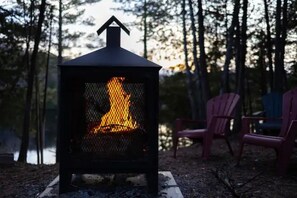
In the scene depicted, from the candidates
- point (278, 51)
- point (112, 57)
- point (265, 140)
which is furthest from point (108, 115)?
point (278, 51)

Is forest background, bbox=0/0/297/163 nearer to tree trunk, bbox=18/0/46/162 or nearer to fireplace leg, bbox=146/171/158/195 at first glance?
tree trunk, bbox=18/0/46/162

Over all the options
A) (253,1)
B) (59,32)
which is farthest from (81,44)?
(253,1)

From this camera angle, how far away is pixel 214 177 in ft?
11.8

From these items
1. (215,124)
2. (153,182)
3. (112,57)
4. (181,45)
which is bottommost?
(153,182)

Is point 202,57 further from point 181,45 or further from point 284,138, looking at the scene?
point 181,45

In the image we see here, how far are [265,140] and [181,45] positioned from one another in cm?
837

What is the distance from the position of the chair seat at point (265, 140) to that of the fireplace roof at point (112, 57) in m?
1.57

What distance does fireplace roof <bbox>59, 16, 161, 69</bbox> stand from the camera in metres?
2.72

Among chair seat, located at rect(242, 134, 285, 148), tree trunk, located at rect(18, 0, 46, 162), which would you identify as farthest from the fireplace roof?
tree trunk, located at rect(18, 0, 46, 162)

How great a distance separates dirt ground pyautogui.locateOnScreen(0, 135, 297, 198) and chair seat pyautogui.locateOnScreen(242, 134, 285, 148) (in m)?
0.30

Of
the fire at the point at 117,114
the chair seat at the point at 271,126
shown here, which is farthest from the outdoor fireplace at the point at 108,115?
the chair seat at the point at 271,126

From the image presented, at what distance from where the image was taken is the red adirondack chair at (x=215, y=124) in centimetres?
466

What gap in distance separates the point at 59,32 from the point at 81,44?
136cm

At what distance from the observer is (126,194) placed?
9.00ft
